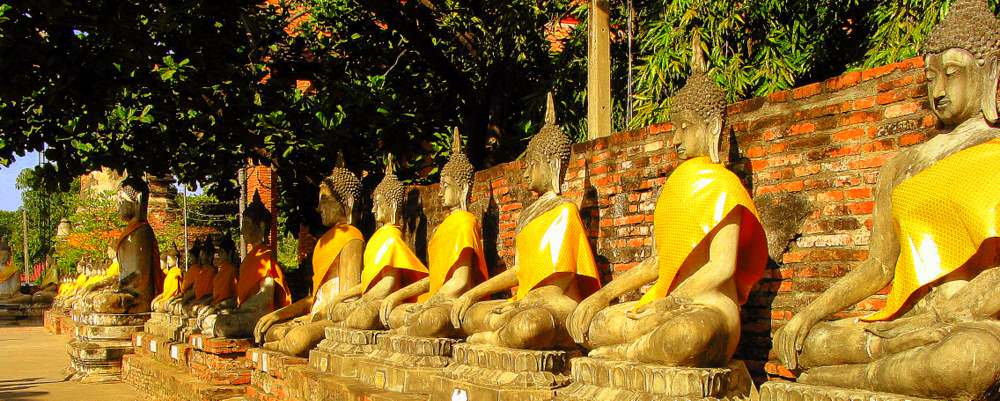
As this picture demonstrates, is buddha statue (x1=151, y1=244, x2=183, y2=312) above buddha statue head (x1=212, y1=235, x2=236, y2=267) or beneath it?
beneath

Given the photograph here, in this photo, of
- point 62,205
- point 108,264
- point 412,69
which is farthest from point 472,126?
point 62,205

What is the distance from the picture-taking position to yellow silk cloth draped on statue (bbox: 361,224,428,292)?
827 centimetres

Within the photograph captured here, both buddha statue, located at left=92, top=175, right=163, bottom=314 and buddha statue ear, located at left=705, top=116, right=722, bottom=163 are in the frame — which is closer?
buddha statue ear, located at left=705, top=116, right=722, bottom=163

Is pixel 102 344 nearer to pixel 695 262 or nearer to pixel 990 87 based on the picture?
pixel 695 262

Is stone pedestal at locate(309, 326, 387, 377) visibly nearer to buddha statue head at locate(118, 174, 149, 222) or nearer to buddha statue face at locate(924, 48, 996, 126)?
buddha statue face at locate(924, 48, 996, 126)

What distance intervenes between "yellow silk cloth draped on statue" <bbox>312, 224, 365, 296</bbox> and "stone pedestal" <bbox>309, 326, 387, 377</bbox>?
3.13 ft

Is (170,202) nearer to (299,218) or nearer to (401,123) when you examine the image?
(299,218)

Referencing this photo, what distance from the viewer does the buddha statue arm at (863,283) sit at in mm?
3898

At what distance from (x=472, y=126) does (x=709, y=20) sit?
163 inches

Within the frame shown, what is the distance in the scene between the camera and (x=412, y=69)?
504 inches

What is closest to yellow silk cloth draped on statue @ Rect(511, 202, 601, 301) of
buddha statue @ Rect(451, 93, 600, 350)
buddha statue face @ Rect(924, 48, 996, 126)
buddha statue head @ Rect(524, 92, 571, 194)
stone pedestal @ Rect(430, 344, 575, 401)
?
buddha statue @ Rect(451, 93, 600, 350)

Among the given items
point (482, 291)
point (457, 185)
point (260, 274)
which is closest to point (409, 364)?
point (482, 291)

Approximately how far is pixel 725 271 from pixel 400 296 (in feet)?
12.1

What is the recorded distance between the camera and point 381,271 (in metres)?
8.29
